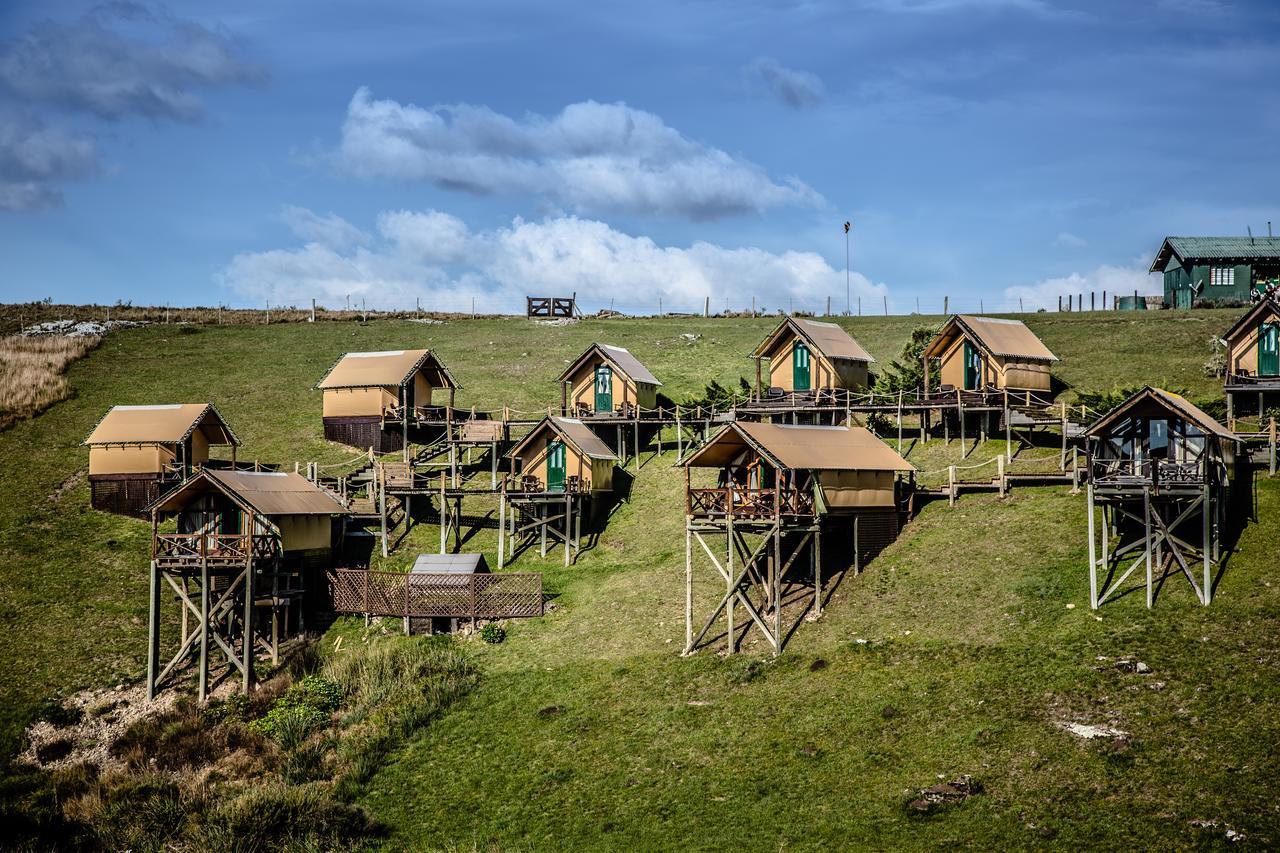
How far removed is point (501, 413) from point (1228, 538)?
4172cm

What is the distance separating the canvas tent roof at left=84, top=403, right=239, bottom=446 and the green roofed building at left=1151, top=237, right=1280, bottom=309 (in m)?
65.8

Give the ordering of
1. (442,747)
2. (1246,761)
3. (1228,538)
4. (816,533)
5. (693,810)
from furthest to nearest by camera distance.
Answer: (816,533) < (1228,538) < (442,747) < (693,810) < (1246,761)

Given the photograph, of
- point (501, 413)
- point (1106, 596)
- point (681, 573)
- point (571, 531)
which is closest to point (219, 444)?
point (501, 413)

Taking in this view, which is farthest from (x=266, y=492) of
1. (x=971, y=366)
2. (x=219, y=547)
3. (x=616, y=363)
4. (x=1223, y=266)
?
(x=1223, y=266)

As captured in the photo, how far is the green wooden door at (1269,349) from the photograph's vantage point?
54.6 m

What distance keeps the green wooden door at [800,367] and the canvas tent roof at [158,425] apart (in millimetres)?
28395

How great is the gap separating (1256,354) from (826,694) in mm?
30929

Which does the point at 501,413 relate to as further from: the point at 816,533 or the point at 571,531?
the point at 816,533

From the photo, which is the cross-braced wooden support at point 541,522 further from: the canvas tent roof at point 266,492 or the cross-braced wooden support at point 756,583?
the cross-braced wooden support at point 756,583

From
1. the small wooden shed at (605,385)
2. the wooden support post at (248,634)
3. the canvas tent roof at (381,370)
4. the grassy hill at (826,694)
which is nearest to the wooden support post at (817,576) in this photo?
the grassy hill at (826,694)

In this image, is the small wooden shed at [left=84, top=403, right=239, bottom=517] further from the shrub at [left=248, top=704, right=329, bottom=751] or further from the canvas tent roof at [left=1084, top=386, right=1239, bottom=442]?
the canvas tent roof at [left=1084, top=386, right=1239, bottom=442]

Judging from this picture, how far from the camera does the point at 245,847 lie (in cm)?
3291

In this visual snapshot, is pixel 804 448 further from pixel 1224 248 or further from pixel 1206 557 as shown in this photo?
pixel 1224 248

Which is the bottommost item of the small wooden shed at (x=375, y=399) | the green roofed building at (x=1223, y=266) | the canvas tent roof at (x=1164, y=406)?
the canvas tent roof at (x=1164, y=406)
